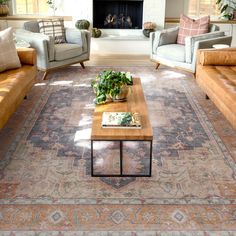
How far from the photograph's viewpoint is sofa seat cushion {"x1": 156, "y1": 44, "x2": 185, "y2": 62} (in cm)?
573

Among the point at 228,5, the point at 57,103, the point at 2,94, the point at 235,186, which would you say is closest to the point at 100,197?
the point at 235,186

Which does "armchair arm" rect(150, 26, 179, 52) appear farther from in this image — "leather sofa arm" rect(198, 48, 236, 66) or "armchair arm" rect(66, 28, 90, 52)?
"leather sofa arm" rect(198, 48, 236, 66)

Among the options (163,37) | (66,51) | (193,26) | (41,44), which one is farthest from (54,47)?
(193,26)

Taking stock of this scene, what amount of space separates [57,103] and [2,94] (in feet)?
3.73

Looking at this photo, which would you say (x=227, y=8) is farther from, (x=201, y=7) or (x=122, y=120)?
(x=122, y=120)

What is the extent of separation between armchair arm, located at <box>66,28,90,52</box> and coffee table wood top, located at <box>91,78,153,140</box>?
2.41 meters

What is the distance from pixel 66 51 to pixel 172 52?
1615mm

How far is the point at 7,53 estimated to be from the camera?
4391 millimetres

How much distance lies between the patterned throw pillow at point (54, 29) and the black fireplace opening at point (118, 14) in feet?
5.37

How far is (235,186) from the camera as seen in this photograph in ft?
9.57

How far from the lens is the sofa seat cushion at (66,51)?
576 cm

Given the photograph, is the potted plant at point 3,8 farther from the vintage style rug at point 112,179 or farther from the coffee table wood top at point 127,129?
the coffee table wood top at point 127,129

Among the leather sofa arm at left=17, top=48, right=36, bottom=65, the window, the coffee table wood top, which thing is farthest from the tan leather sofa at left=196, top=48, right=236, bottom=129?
the window

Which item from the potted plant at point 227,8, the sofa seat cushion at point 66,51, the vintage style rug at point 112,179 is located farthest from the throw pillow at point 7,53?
the potted plant at point 227,8
